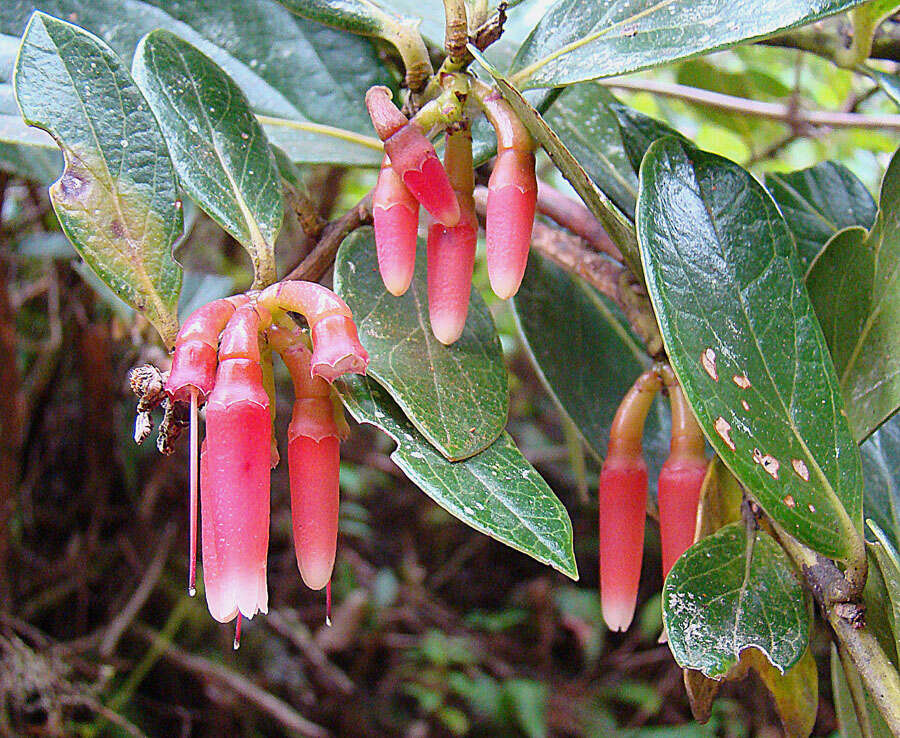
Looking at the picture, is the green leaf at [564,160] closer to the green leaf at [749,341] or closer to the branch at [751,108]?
the green leaf at [749,341]

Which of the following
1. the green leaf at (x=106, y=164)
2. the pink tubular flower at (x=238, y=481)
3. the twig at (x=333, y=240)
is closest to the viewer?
the pink tubular flower at (x=238, y=481)

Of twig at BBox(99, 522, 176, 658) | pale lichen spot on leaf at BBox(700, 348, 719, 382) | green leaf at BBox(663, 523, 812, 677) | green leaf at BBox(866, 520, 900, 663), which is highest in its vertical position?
pale lichen spot on leaf at BBox(700, 348, 719, 382)

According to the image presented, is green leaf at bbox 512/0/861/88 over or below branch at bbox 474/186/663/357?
over

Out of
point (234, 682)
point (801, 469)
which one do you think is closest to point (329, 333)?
point (801, 469)

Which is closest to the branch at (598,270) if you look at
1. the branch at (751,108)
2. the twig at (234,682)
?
the branch at (751,108)

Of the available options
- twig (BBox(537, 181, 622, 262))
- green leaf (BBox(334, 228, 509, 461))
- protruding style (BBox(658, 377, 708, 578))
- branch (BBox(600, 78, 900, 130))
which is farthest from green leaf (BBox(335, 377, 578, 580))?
branch (BBox(600, 78, 900, 130))

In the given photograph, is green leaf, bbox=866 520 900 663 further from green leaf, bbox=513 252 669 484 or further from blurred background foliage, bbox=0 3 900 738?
blurred background foliage, bbox=0 3 900 738

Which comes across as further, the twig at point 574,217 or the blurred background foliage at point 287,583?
the blurred background foliage at point 287,583
